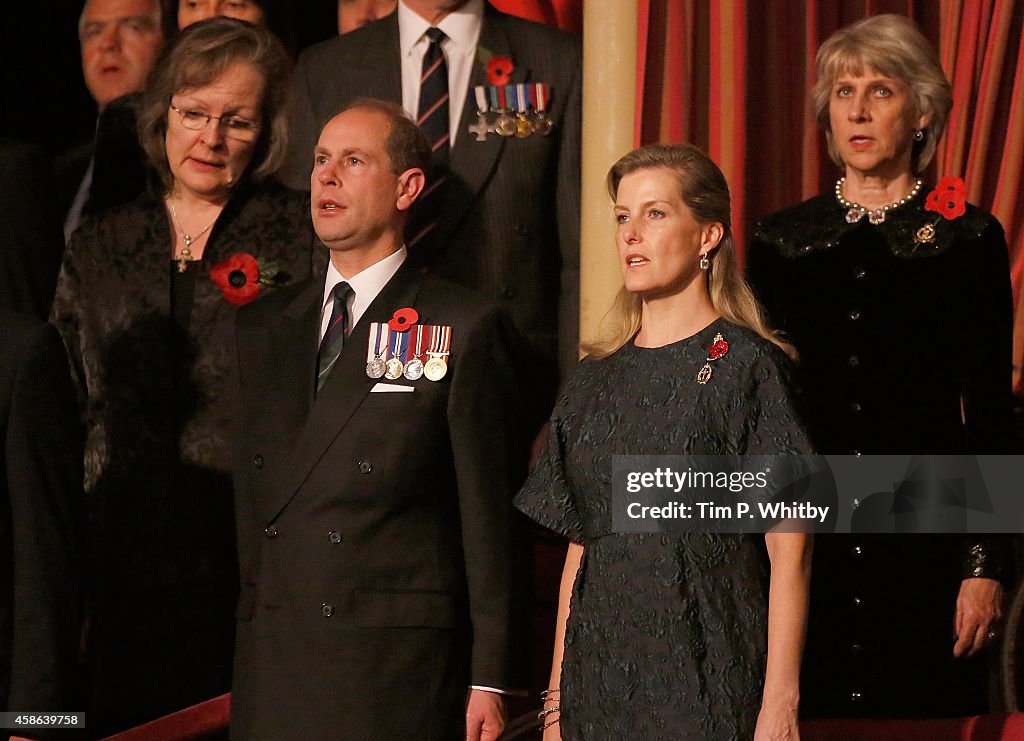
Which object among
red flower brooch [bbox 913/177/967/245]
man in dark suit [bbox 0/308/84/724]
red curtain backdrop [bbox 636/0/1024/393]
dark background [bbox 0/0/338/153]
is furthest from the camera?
dark background [bbox 0/0/338/153]

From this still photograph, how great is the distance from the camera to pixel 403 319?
2.88m

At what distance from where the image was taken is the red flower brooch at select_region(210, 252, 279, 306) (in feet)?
10.6

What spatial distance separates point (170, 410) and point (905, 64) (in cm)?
166

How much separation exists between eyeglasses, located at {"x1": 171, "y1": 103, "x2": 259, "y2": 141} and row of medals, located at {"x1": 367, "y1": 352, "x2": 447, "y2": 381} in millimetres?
784

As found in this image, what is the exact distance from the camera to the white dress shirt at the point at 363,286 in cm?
294

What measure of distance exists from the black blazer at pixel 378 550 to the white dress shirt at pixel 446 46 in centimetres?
75

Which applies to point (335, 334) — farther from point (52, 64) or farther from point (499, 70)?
point (52, 64)

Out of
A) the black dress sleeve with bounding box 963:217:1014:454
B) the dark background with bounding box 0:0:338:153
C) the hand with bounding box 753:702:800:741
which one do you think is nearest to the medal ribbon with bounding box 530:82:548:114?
the dark background with bounding box 0:0:338:153

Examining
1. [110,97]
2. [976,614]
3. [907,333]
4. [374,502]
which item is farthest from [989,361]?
[110,97]

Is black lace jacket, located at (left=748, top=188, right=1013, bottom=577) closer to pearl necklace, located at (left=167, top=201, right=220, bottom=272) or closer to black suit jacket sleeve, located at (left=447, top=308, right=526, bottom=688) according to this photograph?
black suit jacket sleeve, located at (left=447, top=308, right=526, bottom=688)

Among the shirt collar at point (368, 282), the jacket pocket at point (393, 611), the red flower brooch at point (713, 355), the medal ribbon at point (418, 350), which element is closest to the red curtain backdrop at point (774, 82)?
the shirt collar at point (368, 282)

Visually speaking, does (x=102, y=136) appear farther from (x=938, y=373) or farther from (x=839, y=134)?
(x=938, y=373)

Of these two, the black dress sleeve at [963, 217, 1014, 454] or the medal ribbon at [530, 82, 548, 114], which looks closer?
the black dress sleeve at [963, 217, 1014, 454]

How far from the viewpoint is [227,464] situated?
10.6ft
